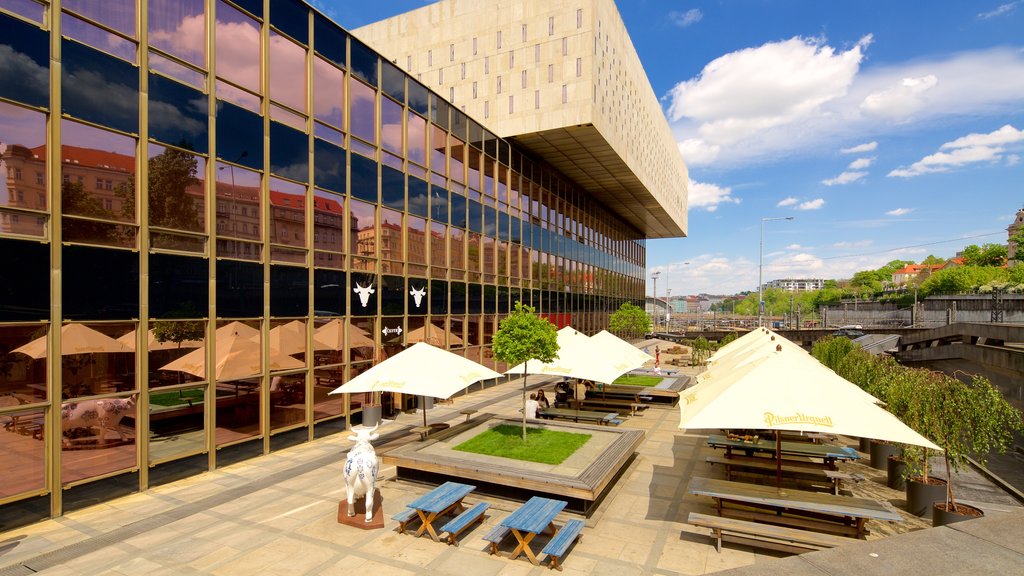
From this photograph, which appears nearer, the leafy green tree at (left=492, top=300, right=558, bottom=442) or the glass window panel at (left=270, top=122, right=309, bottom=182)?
the leafy green tree at (left=492, top=300, right=558, bottom=442)

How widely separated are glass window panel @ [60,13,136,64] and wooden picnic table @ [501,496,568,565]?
12.8m

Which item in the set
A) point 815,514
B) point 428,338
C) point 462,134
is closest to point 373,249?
point 428,338

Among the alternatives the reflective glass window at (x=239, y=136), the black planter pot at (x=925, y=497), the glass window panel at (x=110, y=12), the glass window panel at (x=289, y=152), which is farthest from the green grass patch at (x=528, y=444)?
the glass window panel at (x=110, y=12)

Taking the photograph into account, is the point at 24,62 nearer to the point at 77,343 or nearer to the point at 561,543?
the point at 77,343

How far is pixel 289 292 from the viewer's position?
14484 mm

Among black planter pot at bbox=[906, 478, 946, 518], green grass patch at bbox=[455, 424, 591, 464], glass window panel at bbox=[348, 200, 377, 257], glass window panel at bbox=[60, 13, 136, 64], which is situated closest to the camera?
black planter pot at bbox=[906, 478, 946, 518]

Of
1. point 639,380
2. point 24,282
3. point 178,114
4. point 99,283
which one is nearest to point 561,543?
point 99,283

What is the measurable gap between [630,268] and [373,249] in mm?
42907

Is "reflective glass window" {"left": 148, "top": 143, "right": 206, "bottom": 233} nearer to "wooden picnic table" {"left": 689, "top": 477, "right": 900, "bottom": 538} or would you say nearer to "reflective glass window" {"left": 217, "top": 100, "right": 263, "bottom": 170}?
"reflective glass window" {"left": 217, "top": 100, "right": 263, "bottom": 170}

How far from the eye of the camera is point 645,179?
38500mm

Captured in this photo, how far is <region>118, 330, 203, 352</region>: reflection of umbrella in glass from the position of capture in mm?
10703

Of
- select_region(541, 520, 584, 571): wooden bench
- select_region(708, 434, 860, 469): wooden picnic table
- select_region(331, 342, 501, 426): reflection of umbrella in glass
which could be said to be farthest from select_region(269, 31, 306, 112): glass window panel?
select_region(708, 434, 860, 469): wooden picnic table

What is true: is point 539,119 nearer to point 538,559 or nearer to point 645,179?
point 645,179

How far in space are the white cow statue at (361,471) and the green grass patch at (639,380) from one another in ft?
50.3
